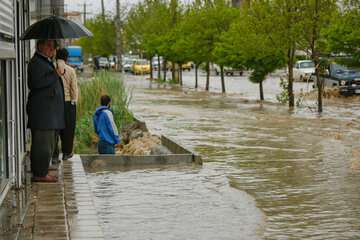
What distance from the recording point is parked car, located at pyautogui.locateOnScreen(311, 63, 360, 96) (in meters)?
40.9

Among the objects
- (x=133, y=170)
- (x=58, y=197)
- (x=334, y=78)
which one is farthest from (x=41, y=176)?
(x=334, y=78)

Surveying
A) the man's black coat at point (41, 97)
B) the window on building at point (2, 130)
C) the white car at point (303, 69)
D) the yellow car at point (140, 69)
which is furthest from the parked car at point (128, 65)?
the window on building at point (2, 130)

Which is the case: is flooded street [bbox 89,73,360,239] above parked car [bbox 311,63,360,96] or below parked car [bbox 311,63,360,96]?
below

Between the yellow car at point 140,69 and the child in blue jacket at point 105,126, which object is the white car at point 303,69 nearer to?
the yellow car at point 140,69

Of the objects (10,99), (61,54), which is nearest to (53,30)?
(61,54)

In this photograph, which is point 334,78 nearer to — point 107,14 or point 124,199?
point 124,199

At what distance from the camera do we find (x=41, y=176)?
1123 centimetres

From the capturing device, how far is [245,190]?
40.1 ft

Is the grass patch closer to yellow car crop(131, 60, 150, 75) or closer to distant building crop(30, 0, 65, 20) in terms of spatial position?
distant building crop(30, 0, 65, 20)

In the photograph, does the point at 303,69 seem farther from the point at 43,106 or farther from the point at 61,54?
the point at 43,106

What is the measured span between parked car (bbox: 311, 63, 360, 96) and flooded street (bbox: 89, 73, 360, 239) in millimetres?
18413

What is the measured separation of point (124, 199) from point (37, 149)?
1.26 metres

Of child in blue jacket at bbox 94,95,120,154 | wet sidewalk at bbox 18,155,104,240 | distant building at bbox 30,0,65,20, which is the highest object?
distant building at bbox 30,0,65,20

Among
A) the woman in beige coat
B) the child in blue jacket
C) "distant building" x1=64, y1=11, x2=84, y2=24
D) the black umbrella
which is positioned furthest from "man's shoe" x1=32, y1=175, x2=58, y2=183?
the child in blue jacket
